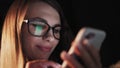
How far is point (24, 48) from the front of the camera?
132 cm

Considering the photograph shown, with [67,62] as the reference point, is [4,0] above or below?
above

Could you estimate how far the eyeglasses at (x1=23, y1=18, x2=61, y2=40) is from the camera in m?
1.27

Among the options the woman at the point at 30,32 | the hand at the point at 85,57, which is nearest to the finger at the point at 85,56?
the hand at the point at 85,57

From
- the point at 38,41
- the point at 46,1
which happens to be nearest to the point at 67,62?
the point at 38,41

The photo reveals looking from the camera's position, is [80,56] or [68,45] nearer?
[80,56]

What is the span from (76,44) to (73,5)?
119cm

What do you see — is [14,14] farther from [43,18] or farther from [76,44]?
[76,44]

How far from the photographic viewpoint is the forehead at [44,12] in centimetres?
131

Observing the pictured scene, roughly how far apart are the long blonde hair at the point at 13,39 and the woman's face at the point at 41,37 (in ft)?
0.08

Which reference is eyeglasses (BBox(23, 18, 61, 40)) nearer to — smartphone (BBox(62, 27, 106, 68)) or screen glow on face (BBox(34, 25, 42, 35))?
screen glow on face (BBox(34, 25, 42, 35))

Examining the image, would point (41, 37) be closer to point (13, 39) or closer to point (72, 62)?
point (13, 39)

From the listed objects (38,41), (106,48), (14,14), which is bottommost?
(106,48)

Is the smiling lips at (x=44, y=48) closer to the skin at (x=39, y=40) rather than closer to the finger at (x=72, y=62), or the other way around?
the skin at (x=39, y=40)

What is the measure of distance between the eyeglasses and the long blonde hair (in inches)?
1.7
